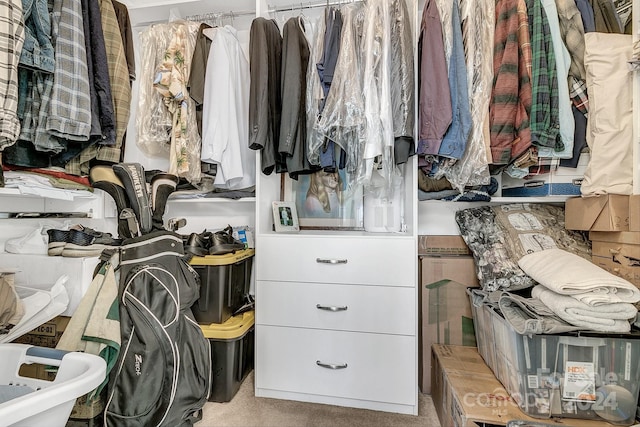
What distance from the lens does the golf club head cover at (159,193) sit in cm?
131

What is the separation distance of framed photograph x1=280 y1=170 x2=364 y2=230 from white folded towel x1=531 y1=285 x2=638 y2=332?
0.98 m

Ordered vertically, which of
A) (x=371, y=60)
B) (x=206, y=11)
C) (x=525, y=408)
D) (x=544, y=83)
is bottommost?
(x=525, y=408)

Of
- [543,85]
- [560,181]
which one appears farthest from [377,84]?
[560,181]

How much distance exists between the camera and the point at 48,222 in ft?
4.65

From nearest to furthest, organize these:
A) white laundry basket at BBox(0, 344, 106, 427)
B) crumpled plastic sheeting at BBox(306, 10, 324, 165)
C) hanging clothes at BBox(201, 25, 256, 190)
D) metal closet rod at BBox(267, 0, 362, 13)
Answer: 1. white laundry basket at BBox(0, 344, 106, 427)
2. crumpled plastic sheeting at BBox(306, 10, 324, 165)
3. hanging clothes at BBox(201, 25, 256, 190)
4. metal closet rod at BBox(267, 0, 362, 13)

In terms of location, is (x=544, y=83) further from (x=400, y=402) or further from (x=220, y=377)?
(x=220, y=377)

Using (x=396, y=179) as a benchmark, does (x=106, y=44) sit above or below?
above

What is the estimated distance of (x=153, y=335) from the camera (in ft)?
3.59

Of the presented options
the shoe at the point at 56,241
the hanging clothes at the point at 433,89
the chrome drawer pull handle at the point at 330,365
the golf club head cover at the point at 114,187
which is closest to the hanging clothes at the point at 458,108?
the hanging clothes at the point at 433,89

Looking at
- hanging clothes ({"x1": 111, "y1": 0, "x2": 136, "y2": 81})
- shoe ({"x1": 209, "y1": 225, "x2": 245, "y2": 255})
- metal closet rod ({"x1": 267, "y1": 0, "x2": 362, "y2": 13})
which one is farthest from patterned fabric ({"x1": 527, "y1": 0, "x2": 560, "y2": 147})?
hanging clothes ({"x1": 111, "y1": 0, "x2": 136, "y2": 81})

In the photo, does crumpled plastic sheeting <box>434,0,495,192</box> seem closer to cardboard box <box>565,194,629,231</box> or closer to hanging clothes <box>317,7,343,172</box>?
cardboard box <box>565,194,629,231</box>

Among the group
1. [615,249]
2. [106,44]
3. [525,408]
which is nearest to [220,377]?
[525,408]

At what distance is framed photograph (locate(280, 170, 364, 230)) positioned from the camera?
1782 millimetres

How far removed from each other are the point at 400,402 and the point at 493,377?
38 cm
